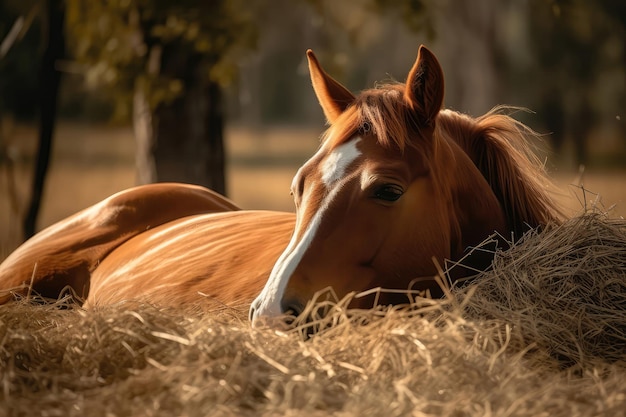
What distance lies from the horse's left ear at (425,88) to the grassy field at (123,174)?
799 mm

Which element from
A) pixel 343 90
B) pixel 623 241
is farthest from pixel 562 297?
pixel 343 90

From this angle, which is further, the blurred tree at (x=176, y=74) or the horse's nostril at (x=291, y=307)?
the blurred tree at (x=176, y=74)

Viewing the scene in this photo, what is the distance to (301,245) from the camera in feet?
9.81

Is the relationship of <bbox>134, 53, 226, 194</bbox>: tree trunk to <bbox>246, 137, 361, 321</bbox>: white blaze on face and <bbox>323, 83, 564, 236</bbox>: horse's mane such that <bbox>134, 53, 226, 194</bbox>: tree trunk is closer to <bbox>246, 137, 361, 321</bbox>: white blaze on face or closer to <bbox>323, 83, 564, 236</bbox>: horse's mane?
<bbox>323, 83, 564, 236</bbox>: horse's mane

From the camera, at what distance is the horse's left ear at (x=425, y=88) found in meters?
3.18

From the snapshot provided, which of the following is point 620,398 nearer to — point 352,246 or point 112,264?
point 352,246

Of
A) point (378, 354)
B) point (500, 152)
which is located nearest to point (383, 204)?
point (378, 354)

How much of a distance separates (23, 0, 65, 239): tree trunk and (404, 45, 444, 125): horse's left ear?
5.29 meters

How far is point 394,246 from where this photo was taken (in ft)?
10.1

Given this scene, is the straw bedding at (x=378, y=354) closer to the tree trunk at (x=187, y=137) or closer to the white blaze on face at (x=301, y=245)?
the white blaze on face at (x=301, y=245)

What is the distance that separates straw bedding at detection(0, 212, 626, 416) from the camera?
2342 millimetres

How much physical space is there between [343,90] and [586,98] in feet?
88.5

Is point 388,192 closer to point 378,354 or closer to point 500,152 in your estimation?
point 378,354

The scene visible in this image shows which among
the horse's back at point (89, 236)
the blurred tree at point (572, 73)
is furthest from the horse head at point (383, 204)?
the blurred tree at point (572, 73)
